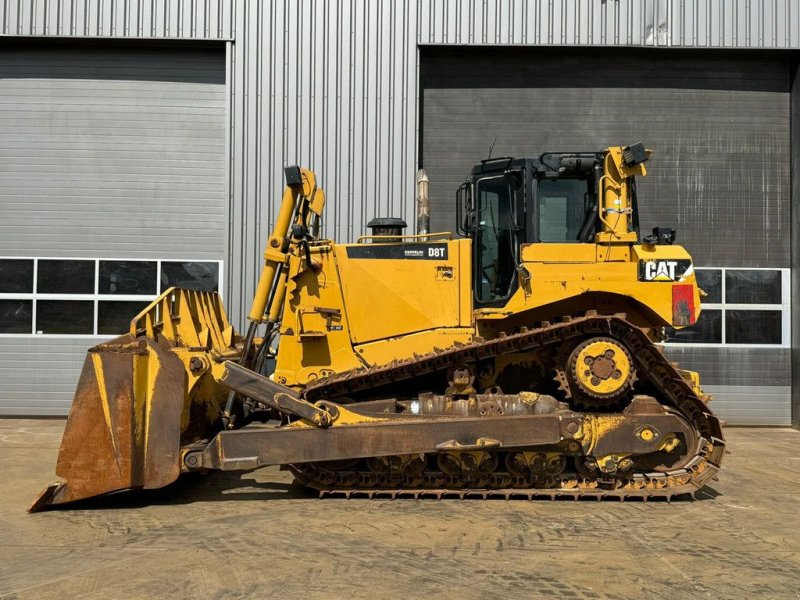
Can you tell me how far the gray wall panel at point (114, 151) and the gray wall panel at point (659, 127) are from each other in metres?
3.72

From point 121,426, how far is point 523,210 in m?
4.17

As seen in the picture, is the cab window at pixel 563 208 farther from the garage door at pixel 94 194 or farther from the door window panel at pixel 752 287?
the garage door at pixel 94 194

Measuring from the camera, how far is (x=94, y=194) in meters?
11.8

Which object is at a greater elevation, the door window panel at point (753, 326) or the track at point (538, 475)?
the door window panel at point (753, 326)

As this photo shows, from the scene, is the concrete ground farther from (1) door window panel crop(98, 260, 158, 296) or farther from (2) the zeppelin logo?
(1) door window panel crop(98, 260, 158, 296)

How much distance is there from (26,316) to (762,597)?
1120cm

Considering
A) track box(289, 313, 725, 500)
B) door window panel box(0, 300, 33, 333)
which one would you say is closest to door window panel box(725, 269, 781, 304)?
track box(289, 313, 725, 500)

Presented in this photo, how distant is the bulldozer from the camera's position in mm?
6254

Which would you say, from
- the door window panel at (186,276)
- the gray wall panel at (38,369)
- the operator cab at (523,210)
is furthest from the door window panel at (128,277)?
the operator cab at (523,210)

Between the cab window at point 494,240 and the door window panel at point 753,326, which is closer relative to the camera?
the cab window at point 494,240

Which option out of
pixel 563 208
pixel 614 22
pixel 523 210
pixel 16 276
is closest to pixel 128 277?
pixel 16 276

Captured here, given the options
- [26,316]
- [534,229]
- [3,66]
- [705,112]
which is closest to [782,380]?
[705,112]

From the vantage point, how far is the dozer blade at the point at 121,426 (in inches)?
239

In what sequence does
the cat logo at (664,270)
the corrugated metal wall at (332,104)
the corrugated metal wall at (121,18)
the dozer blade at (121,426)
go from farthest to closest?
the corrugated metal wall at (121,18) < the corrugated metal wall at (332,104) < the cat logo at (664,270) < the dozer blade at (121,426)
